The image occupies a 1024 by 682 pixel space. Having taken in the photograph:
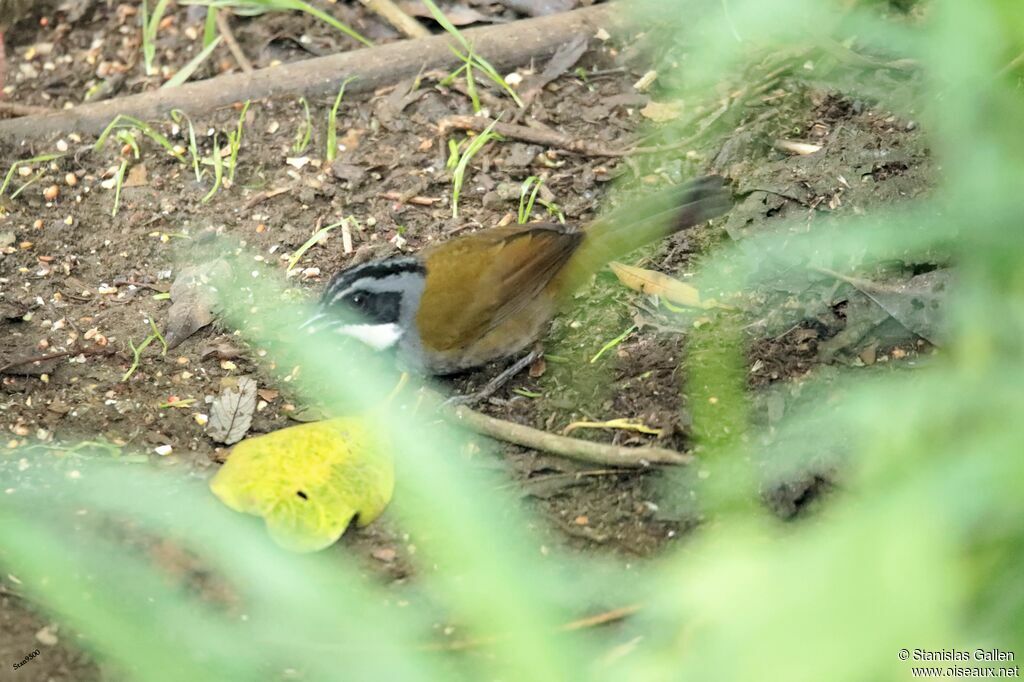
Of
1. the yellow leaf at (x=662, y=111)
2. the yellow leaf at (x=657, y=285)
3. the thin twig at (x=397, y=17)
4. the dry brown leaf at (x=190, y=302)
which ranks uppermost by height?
the thin twig at (x=397, y=17)

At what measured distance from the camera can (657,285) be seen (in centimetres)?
456

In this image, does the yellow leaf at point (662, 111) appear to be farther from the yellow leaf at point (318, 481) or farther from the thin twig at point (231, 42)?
the yellow leaf at point (318, 481)

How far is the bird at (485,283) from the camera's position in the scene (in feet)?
14.2

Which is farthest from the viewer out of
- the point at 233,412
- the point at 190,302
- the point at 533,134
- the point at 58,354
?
the point at 533,134

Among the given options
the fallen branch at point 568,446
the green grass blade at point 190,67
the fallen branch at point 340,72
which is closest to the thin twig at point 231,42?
the green grass blade at point 190,67

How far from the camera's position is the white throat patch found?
175 inches

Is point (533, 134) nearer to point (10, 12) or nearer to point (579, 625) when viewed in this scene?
point (10, 12)

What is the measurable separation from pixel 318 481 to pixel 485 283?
130 centimetres

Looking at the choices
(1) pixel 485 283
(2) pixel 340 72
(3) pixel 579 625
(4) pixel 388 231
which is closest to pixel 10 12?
(2) pixel 340 72

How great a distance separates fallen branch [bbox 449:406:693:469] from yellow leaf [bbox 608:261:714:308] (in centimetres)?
93

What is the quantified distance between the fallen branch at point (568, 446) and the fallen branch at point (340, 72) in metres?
2.31

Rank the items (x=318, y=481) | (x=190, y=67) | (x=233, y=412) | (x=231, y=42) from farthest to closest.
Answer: (x=231, y=42) < (x=190, y=67) < (x=233, y=412) < (x=318, y=481)

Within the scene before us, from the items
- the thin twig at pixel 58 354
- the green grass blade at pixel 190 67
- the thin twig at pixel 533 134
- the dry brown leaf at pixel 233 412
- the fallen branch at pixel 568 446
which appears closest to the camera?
the fallen branch at pixel 568 446

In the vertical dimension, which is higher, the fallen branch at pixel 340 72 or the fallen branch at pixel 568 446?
the fallen branch at pixel 340 72
